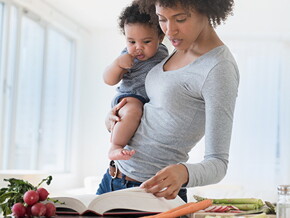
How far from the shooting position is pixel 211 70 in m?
1.54

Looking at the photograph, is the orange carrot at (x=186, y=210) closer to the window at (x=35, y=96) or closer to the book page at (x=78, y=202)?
the book page at (x=78, y=202)

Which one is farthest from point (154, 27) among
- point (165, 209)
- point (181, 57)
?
point (165, 209)

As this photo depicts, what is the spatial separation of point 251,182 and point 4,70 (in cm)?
403

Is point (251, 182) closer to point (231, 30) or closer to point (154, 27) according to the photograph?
point (231, 30)

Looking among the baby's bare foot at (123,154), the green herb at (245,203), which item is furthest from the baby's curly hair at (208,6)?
the green herb at (245,203)

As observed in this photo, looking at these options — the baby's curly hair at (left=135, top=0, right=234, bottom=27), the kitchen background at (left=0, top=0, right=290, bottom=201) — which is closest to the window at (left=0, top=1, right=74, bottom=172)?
the kitchen background at (left=0, top=0, right=290, bottom=201)

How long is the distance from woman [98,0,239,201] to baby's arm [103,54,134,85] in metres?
0.22

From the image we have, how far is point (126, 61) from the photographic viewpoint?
1.96 metres

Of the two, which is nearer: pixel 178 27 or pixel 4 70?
pixel 178 27

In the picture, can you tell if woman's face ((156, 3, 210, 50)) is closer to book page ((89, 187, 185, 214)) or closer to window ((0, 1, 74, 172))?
book page ((89, 187, 185, 214))

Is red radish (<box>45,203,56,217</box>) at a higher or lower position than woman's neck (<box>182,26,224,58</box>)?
lower

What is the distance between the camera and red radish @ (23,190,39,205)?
130 centimetres

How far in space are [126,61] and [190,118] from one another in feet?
1.43

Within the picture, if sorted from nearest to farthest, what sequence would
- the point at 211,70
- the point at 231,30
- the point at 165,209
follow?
the point at 165,209
the point at 211,70
the point at 231,30
